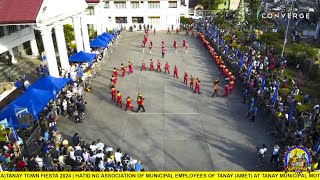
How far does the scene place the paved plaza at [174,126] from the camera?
54.0 ft

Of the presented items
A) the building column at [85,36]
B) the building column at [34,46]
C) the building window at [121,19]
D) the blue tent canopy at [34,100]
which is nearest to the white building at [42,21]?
the building column at [34,46]

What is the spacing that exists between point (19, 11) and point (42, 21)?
1.77m

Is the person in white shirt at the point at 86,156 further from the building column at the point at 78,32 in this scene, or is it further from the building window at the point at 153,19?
the building window at the point at 153,19

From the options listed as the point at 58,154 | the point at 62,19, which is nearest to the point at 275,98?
the point at 58,154

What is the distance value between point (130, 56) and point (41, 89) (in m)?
15.7

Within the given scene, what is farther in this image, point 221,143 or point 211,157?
point 221,143

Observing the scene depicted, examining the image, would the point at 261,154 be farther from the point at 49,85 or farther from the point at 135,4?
the point at 135,4

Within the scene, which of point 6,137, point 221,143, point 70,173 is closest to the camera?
point 70,173

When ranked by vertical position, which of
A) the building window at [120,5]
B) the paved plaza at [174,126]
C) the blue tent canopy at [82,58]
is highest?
the building window at [120,5]

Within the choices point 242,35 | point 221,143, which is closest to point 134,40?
point 242,35

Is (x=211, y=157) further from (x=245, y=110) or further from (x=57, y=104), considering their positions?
(x=57, y=104)

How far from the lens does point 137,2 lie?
52.1m

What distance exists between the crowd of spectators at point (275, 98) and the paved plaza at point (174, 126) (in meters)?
0.93

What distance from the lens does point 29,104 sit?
18266mm
